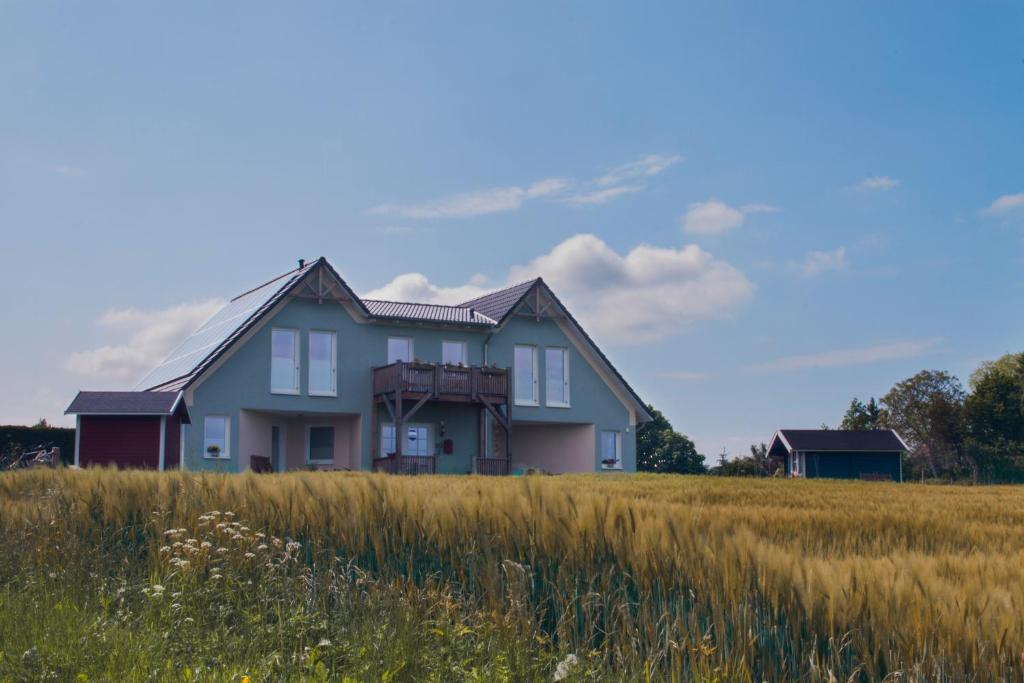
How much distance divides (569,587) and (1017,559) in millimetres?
2391

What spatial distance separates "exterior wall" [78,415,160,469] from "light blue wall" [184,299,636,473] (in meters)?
1.26

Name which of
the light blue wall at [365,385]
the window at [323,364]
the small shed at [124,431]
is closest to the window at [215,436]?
the light blue wall at [365,385]

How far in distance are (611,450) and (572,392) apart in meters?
2.62

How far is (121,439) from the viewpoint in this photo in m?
29.1

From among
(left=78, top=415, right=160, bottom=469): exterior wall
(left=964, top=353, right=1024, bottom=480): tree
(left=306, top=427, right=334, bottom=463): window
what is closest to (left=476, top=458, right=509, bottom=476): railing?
(left=306, top=427, right=334, bottom=463): window

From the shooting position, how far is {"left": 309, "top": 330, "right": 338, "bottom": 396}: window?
33.9 metres

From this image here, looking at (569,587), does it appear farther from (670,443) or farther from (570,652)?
(670,443)

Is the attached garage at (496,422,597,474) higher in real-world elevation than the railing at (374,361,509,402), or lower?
lower

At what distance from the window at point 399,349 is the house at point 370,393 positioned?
4 centimetres

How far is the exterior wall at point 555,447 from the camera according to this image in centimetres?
3778

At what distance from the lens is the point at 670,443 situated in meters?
62.3

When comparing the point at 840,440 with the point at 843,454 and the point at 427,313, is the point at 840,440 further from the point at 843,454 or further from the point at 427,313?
the point at 427,313

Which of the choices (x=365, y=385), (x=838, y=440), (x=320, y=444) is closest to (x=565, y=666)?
(x=365, y=385)

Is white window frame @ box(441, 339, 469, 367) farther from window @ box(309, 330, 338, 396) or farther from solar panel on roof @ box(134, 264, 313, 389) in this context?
solar panel on roof @ box(134, 264, 313, 389)
